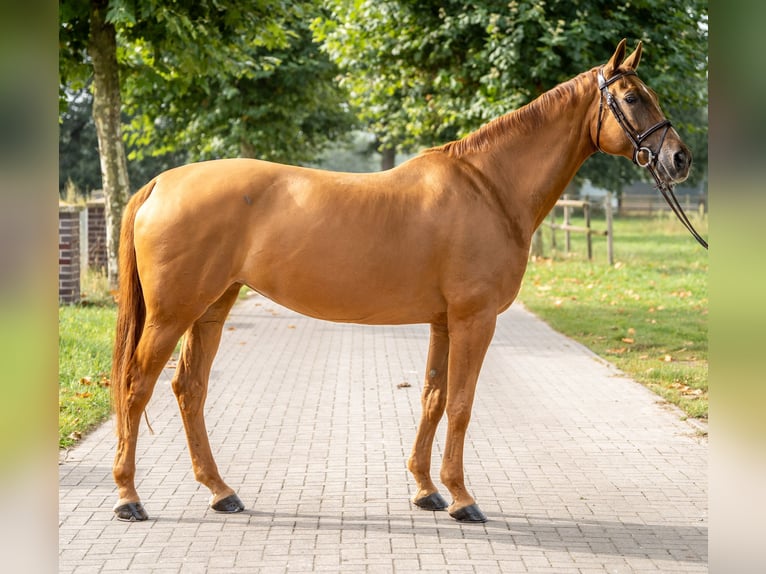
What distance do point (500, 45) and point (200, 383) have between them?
10.8 meters

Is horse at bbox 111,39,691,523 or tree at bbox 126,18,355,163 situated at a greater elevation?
tree at bbox 126,18,355,163

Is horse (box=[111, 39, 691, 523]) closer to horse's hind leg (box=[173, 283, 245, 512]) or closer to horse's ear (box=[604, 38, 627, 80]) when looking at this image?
horse's ear (box=[604, 38, 627, 80])

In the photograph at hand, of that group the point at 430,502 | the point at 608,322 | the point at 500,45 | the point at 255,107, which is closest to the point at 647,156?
the point at 430,502

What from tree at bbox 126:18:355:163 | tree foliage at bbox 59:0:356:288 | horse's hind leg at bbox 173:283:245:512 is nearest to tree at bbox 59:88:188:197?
tree at bbox 126:18:355:163

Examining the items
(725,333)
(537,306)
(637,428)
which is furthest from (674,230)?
(725,333)

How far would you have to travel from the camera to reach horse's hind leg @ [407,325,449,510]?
5.29 metres

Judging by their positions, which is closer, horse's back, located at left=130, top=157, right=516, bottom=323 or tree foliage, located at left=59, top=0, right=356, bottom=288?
horse's back, located at left=130, top=157, right=516, bottom=323

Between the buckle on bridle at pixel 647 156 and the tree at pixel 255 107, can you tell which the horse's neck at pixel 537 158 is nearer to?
the buckle on bridle at pixel 647 156

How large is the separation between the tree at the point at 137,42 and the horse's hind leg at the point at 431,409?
7.04m

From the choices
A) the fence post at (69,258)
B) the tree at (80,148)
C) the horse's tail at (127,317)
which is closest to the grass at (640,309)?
the horse's tail at (127,317)

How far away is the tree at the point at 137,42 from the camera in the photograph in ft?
37.2

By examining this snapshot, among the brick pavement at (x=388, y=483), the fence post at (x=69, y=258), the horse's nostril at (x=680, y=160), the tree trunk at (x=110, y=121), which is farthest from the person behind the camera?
the fence post at (x=69, y=258)

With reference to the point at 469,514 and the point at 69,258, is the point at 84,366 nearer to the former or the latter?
the point at 469,514

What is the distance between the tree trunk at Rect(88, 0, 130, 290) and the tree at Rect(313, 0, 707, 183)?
529cm
